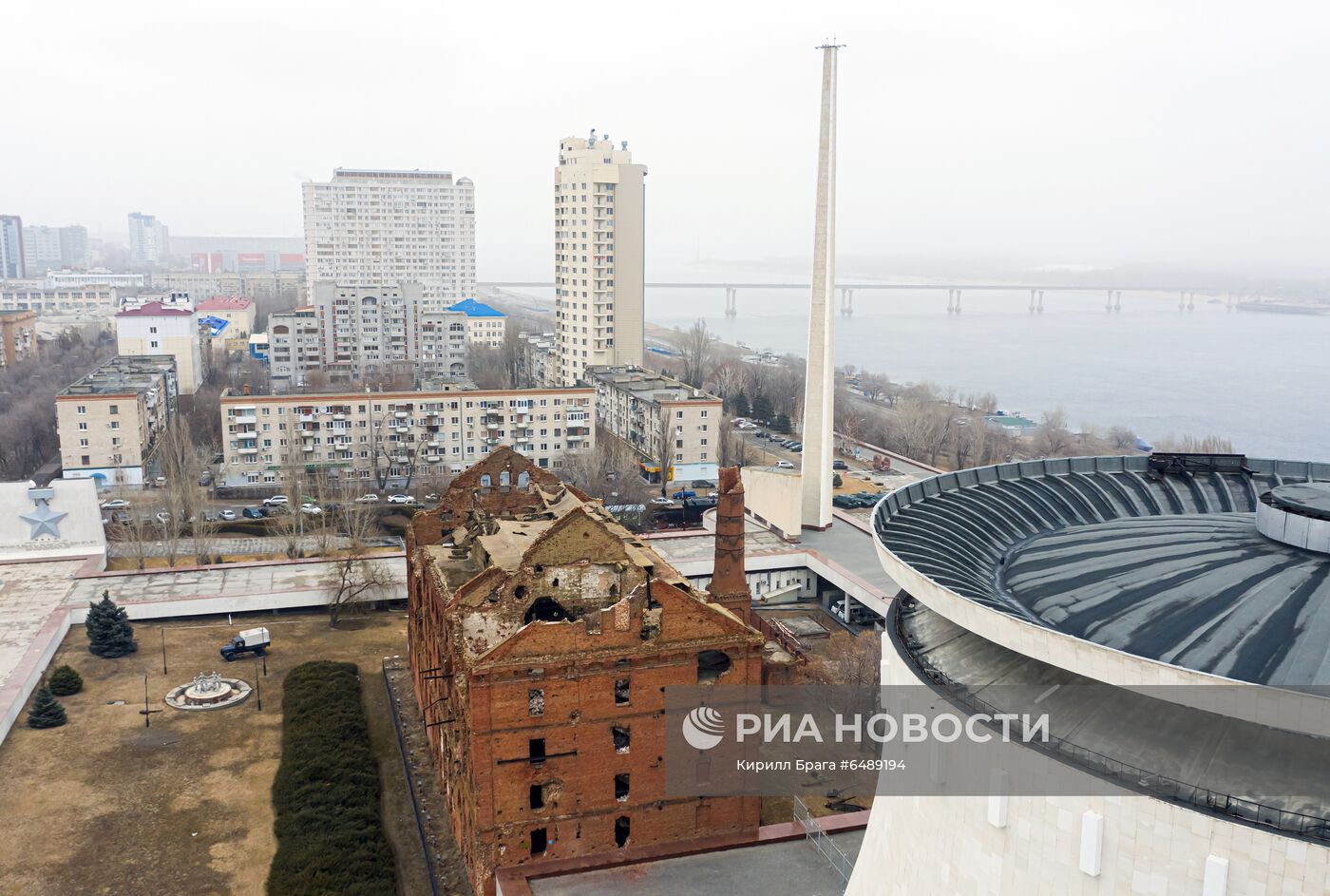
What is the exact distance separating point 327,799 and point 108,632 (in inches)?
500

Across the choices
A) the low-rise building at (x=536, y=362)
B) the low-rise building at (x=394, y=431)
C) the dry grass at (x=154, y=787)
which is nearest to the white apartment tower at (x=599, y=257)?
the low-rise building at (x=536, y=362)

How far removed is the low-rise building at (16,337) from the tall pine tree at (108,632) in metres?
67.6

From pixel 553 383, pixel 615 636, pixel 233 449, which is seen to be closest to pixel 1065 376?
pixel 553 383

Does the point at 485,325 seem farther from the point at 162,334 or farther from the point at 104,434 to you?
the point at 104,434

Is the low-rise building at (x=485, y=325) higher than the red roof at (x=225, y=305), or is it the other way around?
the red roof at (x=225, y=305)

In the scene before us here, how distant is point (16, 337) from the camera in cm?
9225

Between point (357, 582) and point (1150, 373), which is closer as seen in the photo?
point (357, 582)

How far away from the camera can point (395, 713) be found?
93.4ft

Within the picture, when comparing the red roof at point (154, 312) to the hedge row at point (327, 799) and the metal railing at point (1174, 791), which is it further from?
the metal railing at point (1174, 791)

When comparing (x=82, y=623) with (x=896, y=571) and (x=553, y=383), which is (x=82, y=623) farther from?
(x=553, y=383)

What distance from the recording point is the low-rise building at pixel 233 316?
10662cm

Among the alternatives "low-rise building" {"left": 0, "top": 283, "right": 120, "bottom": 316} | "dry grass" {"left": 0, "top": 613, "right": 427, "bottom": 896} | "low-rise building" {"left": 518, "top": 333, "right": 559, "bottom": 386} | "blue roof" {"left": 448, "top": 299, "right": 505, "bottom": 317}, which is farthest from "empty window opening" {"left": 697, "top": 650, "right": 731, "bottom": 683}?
"low-rise building" {"left": 0, "top": 283, "right": 120, "bottom": 316}

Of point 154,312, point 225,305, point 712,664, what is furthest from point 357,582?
point 225,305

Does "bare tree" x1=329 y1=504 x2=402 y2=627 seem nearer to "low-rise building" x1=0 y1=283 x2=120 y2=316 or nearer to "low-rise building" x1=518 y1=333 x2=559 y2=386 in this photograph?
"low-rise building" x1=518 y1=333 x2=559 y2=386
